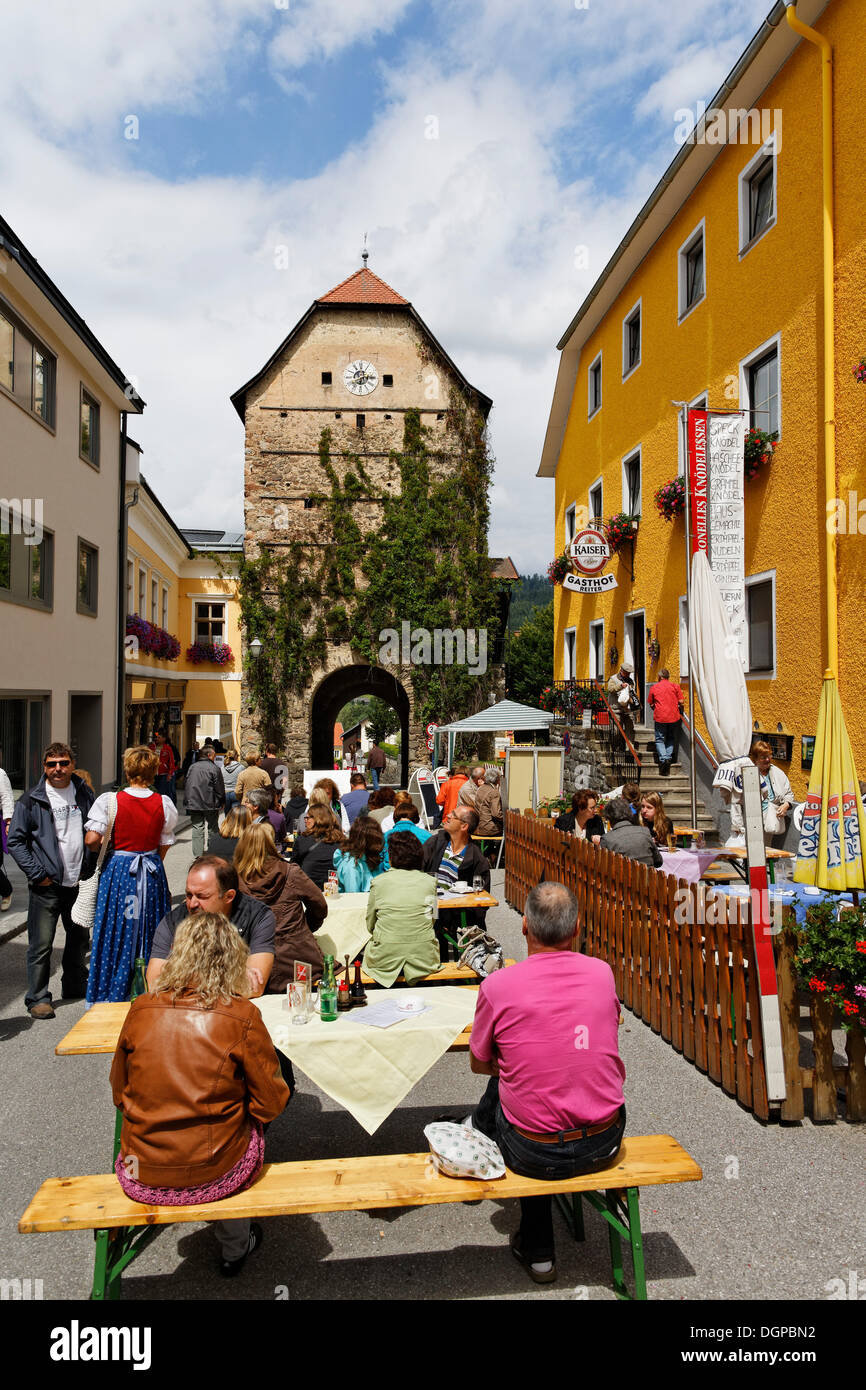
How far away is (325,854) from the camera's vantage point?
24.5ft

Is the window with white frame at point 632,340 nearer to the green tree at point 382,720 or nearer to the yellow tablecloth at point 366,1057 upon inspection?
the yellow tablecloth at point 366,1057

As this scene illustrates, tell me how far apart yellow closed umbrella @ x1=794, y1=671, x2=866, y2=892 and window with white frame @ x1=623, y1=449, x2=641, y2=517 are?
39.5 ft

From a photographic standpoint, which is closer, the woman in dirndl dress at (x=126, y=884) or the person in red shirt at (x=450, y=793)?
the woman in dirndl dress at (x=126, y=884)

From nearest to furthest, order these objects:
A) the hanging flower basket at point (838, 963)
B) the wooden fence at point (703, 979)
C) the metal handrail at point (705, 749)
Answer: the hanging flower basket at point (838, 963) < the wooden fence at point (703, 979) < the metal handrail at point (705, 749)

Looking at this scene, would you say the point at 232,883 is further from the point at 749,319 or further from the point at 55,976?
the point at 749,319

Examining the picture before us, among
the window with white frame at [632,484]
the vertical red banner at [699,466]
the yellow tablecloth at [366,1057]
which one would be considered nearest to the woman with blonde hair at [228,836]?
the yellow tablecloth at [366,1057]

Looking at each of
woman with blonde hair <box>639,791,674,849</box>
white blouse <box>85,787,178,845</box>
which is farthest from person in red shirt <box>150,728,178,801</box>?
woman with blonde hair <box>639,791,674,849</box>

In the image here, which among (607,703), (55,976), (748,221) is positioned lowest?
(55,976)

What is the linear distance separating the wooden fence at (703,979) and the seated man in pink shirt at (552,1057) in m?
1.92

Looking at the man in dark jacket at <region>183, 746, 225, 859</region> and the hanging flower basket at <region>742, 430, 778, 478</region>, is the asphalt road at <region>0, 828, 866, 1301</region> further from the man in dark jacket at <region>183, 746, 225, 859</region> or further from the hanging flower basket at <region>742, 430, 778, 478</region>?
the hanging flower basket at <region>742, 430, 778, 478</region>

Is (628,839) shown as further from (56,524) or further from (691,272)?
(56,524)

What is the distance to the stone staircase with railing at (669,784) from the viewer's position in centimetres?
1289
